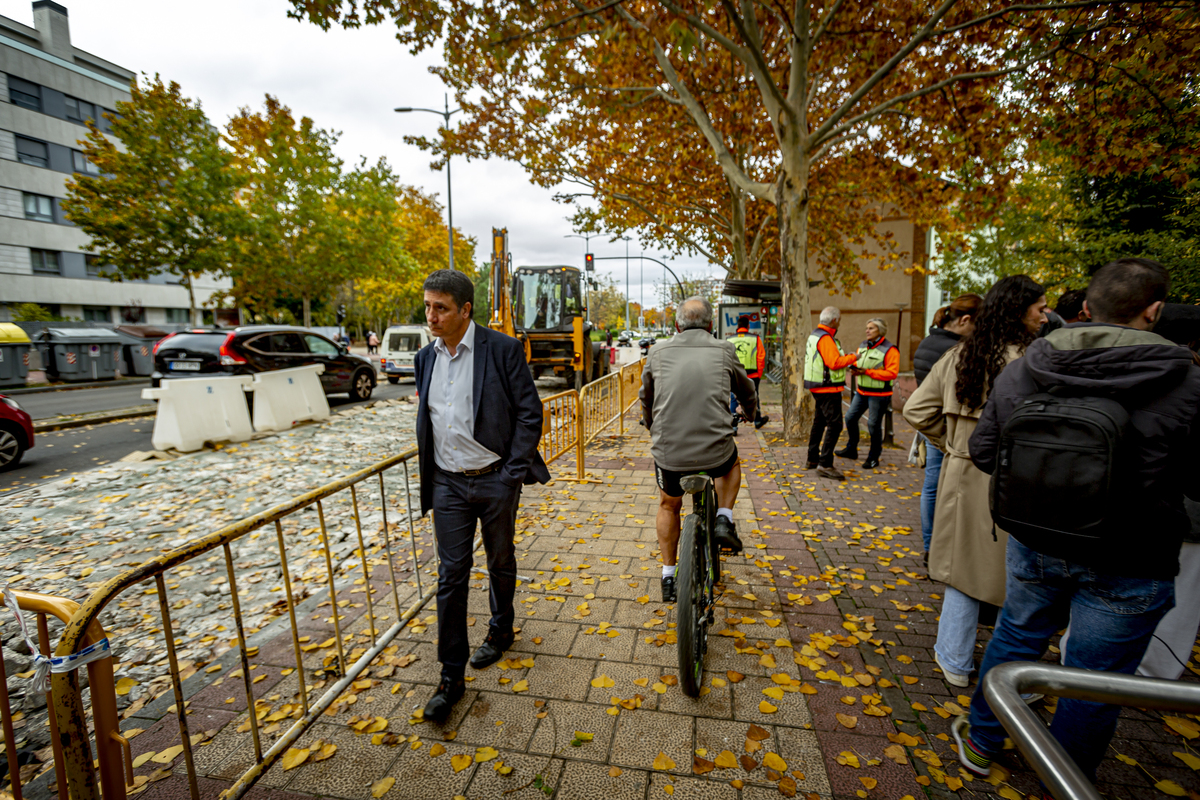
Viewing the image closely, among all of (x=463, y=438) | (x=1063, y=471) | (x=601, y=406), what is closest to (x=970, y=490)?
(x=1063, y=471)

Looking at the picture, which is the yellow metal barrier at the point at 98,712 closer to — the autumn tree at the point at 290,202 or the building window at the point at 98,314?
the autumn tree at the point at 290,202

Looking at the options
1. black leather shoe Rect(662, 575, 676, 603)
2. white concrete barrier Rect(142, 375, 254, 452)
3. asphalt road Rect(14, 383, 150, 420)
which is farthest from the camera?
asphalt road Rect(14, 383, 150, 420)

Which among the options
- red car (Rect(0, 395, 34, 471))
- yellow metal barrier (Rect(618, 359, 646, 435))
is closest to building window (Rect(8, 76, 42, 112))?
red car (Rect(0, 395, 34, 471))

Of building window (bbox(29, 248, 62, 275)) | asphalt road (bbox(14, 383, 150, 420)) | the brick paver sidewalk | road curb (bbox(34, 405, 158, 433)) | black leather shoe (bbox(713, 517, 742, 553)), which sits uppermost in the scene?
building window (bbox(29, 248, 62, 275))

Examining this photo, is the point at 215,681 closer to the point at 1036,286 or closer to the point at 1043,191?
the point at 1036,286

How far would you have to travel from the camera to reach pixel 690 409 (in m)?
3.33

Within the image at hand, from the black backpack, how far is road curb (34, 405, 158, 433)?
14011 millimetres

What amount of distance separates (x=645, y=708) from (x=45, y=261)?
42.7 metres

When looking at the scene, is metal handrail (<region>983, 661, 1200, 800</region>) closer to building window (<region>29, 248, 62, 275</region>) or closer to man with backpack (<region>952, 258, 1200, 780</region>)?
man with backpack (<region>952, 258, 1200, 780</region>)

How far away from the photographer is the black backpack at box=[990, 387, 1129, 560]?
71.9 inches

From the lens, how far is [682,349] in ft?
11.1

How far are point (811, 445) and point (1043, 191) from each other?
18356 millimetres

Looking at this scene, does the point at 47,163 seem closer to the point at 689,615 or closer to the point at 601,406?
the point at 601,406

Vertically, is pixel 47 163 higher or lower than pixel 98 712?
higher
